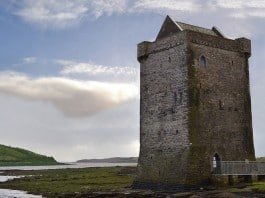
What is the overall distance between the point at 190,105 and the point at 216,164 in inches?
246

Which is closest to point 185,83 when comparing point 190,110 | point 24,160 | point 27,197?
point 190,110

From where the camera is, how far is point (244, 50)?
49.8m

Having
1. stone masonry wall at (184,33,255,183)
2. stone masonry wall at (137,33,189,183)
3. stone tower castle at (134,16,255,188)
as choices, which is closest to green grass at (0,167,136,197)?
stone masonry wall at (137,33,189,183)

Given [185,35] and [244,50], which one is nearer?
[185,35]

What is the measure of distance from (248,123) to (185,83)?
9.03m

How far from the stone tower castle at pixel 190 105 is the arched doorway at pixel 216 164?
3.9 inches

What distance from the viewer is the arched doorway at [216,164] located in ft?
146

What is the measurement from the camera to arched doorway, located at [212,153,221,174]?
44562 mm

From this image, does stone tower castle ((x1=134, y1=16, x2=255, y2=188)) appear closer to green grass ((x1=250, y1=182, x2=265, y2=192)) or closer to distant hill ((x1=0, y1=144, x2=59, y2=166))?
green grass ((x1=250, y1=182, x2=265, y2=192))

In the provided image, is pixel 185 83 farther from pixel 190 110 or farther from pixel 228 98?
pixel 228 98

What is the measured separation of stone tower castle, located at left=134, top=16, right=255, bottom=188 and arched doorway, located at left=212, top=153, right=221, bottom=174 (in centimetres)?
10

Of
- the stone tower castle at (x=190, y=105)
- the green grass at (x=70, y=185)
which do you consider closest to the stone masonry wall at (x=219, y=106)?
the stone tower castle at (x=190, y=105)

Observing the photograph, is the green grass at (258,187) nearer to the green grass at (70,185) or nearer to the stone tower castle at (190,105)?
the stone tower castle at (190,105)

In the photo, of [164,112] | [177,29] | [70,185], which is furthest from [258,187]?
[70,185]
